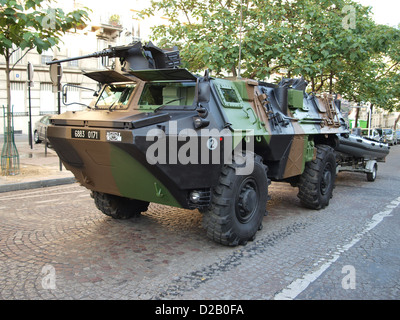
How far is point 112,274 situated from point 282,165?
3129mm

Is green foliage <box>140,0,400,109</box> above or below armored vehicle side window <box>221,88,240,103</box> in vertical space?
above

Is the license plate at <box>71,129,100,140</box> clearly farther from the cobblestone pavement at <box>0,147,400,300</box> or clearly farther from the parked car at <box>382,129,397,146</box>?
the parked car at <box>382,129,397,146</box>

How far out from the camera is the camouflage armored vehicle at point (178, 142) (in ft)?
14.3

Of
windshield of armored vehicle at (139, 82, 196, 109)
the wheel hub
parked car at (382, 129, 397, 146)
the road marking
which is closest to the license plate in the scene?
windshield of armored vehicle at (139, 82, 196, 109)

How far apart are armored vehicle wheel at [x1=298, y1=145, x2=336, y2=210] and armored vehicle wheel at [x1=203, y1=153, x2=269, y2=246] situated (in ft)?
6.11

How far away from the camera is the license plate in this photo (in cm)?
447

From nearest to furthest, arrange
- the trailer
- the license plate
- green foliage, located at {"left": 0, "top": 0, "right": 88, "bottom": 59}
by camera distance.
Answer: the license plate → green foliage, located at {"left": 0, "top": 0, "right": 88, "bottom": 59} → the trailer

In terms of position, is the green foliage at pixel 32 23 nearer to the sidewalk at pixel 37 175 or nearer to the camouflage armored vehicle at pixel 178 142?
the sidewalk at pixel 37 175

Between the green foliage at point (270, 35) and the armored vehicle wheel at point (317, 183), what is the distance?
472 cm

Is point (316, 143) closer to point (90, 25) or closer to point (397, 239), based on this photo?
point (397, 239)

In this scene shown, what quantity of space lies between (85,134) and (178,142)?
109cm

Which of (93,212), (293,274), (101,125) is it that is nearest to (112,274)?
(101,125)

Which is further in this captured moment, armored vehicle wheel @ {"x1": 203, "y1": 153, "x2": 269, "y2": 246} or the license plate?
armored vehicle wheel @ {"x1": 203, "y1": 153, "x2": 269, "y2": 246}
